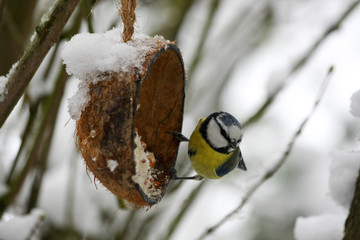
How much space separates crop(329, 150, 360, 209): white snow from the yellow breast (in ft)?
2.26

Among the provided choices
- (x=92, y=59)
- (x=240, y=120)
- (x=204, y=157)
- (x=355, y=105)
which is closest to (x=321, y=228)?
(x=355, y=105)

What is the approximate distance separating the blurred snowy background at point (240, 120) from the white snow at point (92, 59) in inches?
5.8

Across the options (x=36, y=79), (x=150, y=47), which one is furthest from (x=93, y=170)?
(x=36, y=79)

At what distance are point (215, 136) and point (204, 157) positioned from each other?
0.37 feet

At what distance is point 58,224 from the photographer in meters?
2.61

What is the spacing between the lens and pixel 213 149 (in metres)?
1.96

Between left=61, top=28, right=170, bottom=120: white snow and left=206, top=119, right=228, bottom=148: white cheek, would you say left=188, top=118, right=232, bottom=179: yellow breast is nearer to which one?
left=206, top=119, right=228, bottom=148: white cheek

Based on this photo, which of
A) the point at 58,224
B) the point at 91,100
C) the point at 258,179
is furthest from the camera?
Result: the point at 58,224

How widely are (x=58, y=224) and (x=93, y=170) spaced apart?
1.53 meters

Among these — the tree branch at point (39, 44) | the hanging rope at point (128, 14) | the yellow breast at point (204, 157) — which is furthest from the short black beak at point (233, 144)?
the tree branch at point (39, 44)

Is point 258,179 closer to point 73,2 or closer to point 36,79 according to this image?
point 73,2

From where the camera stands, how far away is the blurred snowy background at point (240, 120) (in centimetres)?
177

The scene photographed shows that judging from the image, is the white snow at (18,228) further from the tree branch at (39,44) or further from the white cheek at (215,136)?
the white cheek at (215,136)

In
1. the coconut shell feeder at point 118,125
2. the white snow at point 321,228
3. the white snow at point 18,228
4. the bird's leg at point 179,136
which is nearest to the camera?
the coconut shell feeder at point 118,125
